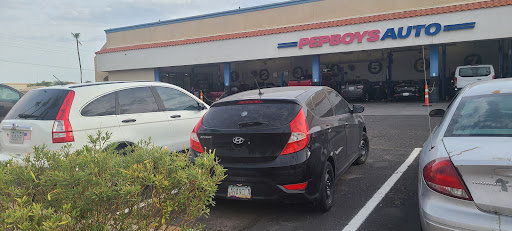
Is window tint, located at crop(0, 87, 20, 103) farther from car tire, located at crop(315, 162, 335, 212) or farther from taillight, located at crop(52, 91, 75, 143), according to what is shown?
car tire, located at crop(315, 162, 335, 212)

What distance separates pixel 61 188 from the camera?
1932mm

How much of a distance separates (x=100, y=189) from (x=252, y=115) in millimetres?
2436

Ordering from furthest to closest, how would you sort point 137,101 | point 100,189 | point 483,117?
point 137,101, point 483,117, point 100,189

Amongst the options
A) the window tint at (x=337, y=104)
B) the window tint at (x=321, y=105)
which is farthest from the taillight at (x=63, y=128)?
the window tint at (x=337, y=104)

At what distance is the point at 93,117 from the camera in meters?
4.87

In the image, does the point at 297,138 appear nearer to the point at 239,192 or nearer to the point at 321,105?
the point at 239,192

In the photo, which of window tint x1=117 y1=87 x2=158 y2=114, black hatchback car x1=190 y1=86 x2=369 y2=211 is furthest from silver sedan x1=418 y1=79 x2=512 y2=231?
window tint x1=117 y1=87 x2=158 y2=114

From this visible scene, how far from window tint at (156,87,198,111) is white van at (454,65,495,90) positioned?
1607 centimetres

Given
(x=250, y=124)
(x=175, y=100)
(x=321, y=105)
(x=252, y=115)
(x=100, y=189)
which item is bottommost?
(x=100, y=189)

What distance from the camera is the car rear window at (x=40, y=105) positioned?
4.61m

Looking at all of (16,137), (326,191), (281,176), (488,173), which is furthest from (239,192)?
(16,137)

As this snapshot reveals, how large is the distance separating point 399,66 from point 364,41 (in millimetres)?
9508

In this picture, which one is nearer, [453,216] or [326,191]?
[453,216]

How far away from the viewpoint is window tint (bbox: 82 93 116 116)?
4.88 meters
